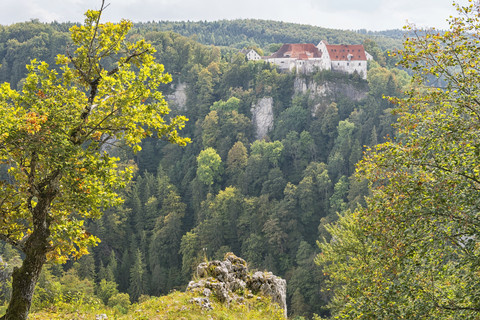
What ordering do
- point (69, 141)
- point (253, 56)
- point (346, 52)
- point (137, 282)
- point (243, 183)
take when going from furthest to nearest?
point (253, 56) < point (346, 52) < point (243, 183) < point (137, 282) < point (69, 141)

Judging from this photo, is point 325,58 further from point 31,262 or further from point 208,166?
point 31,262

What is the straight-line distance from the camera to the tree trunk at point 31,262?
29.1ft

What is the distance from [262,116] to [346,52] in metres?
19.9

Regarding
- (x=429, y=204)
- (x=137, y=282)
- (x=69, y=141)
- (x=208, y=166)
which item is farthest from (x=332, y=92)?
(x=69, y=141)

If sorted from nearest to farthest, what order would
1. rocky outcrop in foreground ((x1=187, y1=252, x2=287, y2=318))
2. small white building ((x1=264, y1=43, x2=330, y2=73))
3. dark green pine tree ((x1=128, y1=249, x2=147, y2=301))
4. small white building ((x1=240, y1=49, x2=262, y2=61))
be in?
rocky outcrop in foreground ((x1=187, y1=252, x2=287, y2=318)) → dark green pine tree ((x1=128, y1=249, x2=147, y2=301)) → small white building ((x1=264, y1=43, x2=330, y2=73)) → small white building ((x1=240, y1=49, x2=262, y2=61))

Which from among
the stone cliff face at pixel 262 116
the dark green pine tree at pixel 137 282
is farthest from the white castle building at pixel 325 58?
the dark green pine tree at pixel 137 282

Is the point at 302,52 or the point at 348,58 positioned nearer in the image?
the point at 348,58

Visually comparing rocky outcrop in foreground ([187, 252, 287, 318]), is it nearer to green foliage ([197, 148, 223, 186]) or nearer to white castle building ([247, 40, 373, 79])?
green foliage ([197, 148, 223, 186])

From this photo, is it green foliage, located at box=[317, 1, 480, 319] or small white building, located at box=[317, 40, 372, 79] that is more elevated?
small white building, located at box=[317, 40, 372, 79]

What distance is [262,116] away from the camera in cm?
8419

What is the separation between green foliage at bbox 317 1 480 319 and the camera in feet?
28.1

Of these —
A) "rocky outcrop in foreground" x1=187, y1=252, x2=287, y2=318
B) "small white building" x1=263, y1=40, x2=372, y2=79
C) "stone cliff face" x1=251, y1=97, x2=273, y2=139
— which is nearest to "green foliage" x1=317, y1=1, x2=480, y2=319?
"rocky outcrop in foreground" x1=187, y1=252, x2=287, y2=318

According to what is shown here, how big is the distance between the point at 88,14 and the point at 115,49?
95 centimetres

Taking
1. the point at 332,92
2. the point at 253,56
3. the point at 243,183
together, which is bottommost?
the point at 243,183
